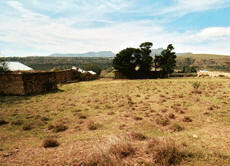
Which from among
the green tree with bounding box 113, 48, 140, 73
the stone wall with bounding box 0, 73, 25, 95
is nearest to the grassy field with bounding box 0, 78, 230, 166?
the stone wall with bounding box 0, 73, 25, 95

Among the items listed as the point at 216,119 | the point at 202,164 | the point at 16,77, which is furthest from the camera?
the point at 16,77

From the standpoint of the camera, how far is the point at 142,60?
4288 cm

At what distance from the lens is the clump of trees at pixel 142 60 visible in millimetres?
41969

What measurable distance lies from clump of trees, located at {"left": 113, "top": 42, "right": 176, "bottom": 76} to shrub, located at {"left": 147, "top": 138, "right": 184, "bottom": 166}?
38.2 meters

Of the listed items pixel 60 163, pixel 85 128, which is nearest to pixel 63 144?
pixel 60 163

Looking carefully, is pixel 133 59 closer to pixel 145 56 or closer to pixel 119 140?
pixel 145 56

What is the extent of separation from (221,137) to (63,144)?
6007 millimetres

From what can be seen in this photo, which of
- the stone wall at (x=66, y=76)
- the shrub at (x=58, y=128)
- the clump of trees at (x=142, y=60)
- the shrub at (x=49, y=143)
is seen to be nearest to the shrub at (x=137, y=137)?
the shrub at (x=49, y=143)

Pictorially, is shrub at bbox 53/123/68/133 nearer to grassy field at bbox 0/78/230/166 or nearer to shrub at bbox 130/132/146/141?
grassy field at bbox 0/78/230/166

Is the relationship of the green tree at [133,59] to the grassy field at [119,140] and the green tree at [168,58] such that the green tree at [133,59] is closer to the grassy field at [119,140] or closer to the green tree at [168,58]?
the green tree at [168,58]

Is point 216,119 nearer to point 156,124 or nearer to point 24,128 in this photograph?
point 156,124

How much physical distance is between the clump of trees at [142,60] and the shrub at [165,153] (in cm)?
3819

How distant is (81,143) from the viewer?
536cm

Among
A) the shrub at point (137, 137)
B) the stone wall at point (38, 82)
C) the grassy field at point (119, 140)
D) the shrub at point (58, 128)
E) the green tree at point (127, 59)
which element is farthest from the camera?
the green tree at point (127, 59)
